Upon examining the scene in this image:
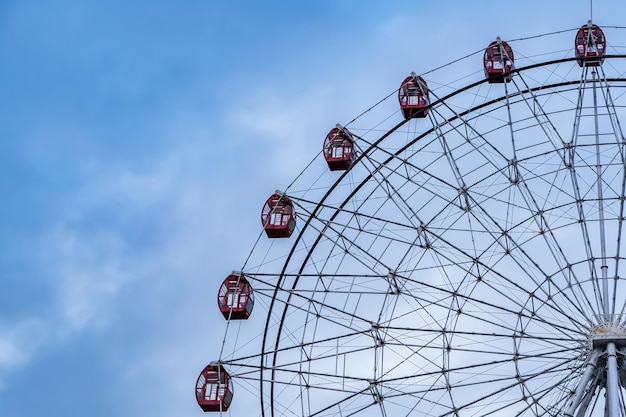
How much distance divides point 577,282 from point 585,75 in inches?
266

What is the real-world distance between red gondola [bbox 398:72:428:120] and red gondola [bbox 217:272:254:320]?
7180mm

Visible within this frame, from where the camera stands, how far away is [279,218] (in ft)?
144

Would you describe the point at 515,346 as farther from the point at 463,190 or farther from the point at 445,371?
the point at 463,190

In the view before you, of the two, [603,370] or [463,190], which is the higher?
[463,190]

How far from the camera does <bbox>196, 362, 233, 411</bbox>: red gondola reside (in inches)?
1647

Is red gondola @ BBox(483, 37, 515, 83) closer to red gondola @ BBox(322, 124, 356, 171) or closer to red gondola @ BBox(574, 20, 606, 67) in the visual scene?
red gondola @ BBox(574, 20, 606, 67)

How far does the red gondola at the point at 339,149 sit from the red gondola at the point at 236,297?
4.52m

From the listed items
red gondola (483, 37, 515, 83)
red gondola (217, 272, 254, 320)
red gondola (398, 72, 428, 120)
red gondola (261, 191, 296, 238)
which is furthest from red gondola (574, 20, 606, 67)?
red gondola (217, 272, 254, 320)

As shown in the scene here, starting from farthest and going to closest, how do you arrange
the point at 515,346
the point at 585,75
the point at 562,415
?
the point at 585,75
the point at 515,346
the point at 562,415

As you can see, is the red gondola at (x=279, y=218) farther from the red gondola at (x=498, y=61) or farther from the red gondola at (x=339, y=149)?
the red gondola at (x=498, y=61)

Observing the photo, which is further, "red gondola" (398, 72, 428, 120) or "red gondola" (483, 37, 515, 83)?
"red gondola" (398, 72, 428, 120)

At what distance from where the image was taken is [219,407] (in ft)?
138

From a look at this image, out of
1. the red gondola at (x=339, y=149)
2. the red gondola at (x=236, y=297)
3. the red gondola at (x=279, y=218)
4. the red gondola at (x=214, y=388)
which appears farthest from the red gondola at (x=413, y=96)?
the red gondola at (x=214, y=388)

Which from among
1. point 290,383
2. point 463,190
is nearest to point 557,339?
point 463,190
